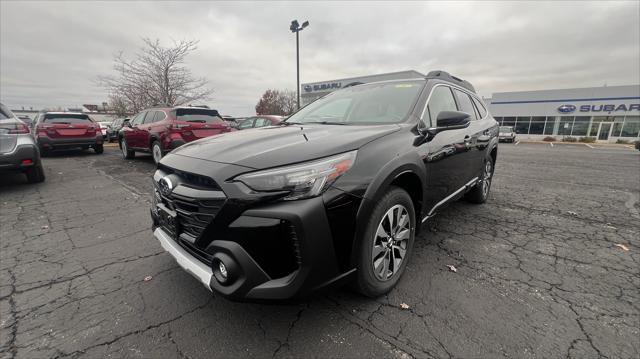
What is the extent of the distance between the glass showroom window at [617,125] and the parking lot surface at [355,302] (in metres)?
37.8

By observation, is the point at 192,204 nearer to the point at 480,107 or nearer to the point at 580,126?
the point at 480,107

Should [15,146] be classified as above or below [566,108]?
below

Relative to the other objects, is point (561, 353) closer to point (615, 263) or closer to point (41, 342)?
point (615, 263)

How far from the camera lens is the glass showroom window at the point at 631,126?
1150 inches

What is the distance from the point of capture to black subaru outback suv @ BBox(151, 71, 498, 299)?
1564 millimetres

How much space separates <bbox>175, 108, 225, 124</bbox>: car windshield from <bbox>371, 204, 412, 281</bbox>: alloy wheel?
6659mm

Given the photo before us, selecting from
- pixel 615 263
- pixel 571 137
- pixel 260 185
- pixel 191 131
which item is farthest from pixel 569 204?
pixel 571 137

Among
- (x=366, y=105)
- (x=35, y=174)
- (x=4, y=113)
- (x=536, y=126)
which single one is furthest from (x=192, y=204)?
(x=536, y=126)

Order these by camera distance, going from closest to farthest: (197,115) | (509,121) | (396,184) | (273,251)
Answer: (273,251) < (396,184) < (197,115) < (509,121)

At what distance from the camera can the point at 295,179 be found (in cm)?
163

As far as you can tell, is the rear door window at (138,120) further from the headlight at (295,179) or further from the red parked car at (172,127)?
the headlight at (295,179)

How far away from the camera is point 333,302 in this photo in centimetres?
218

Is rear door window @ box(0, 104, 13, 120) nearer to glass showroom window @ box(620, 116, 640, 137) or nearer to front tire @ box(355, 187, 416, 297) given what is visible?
front tire @ box(355, 187, 416, 297)

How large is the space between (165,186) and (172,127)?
5765 millimetres
